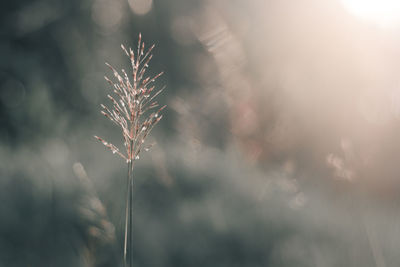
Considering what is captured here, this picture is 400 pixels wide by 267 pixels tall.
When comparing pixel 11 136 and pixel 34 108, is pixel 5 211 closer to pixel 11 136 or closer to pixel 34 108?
pixel 11 136

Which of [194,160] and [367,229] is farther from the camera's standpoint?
[194,160]

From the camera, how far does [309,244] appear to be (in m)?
2.16

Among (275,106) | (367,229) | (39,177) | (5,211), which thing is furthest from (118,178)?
(367,229)

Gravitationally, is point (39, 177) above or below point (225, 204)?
above

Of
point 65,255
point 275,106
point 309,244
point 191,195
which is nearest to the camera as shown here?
point 65,255

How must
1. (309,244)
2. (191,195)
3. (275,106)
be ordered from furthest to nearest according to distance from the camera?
(275,106) → (191,195) → (309,244)

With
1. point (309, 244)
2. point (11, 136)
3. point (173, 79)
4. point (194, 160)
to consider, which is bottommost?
point (309, 244)

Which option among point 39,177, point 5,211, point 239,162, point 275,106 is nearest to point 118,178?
point 39,177

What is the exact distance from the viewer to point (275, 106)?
8.32ft

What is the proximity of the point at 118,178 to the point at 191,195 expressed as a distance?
55 cm

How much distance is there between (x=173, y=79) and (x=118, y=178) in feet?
3.14

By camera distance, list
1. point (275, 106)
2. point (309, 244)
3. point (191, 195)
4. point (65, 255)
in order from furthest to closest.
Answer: point (275, 106) < point (191, 195) < point (309, 244) < point (65, 255)

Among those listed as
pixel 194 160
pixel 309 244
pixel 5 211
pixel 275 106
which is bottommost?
pixel 309 244

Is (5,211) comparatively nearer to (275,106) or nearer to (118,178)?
(118,178)
